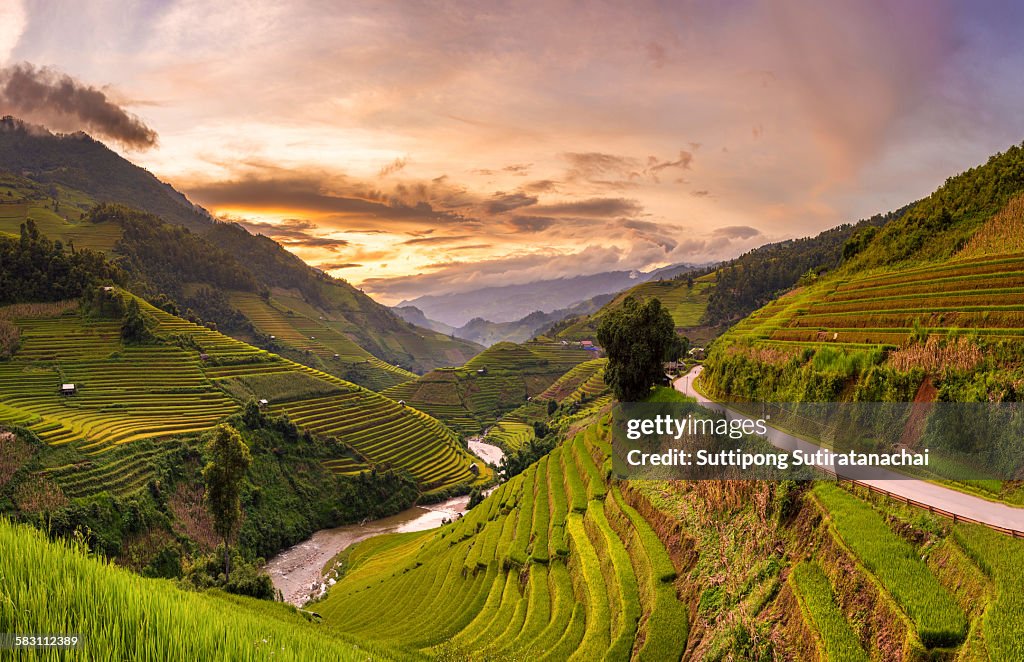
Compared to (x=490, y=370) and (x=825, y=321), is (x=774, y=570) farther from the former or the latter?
(x=490, y=370)

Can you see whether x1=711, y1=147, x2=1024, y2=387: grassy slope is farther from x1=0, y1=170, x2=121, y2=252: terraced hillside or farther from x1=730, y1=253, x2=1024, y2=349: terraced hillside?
x1=0, y1=170, x2=121, y2=252: terraced hillside

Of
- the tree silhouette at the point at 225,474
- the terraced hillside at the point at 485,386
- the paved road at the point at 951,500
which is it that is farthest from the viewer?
the terraced hillside at the point at 485,386

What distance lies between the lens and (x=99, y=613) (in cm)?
380

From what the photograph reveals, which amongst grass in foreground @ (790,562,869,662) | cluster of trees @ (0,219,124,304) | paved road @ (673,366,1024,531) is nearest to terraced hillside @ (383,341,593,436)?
cluster of trees @ (0,219,124,304)

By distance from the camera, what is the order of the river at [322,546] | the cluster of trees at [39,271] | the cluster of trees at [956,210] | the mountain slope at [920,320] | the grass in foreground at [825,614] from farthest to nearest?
the cluster of trees at [39,271] → the river at [322,546] → the cluster of trees at [956,210] → the mountain slope at [920,320] → the grass in foreground at [825,614]

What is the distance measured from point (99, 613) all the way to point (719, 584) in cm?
1730

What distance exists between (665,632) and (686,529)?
16.0 ft

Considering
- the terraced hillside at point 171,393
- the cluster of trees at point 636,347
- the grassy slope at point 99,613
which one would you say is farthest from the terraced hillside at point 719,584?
the terraced hillside at point 171,393

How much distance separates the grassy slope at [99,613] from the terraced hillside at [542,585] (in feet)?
48.1

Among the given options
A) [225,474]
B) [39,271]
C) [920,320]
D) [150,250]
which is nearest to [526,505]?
[225,474]

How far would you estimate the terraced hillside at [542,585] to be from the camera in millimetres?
17125

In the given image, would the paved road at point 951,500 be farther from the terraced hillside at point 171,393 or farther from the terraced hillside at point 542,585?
the terraced hillside at point 171,393

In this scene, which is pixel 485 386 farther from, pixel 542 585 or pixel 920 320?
pixel 920 320

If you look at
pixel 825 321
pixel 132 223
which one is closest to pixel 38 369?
pixel 825 321
